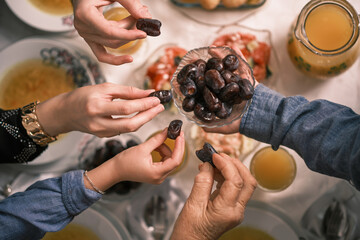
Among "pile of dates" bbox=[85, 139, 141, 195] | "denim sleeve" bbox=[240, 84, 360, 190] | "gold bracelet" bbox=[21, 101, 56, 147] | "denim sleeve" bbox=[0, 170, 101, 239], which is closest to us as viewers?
"denim sleeve" bbox=[240, 84, 360, 190]

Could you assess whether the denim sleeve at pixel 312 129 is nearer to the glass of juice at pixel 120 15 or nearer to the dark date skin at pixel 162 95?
the dark date skin at pixel 162 95

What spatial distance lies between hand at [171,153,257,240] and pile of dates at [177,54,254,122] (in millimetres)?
119

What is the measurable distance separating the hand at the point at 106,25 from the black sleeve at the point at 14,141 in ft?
1.05

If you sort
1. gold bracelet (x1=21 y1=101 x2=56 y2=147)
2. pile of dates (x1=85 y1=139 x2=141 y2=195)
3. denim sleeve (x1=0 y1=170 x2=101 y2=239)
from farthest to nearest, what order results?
pile of dates (x1=85 y1=139 x2=141 y2=195) → gold bracelet (x1=21 y1=101 x2=56 y2=147) → denim sleeve (x1=0 y1=170 x2=101 y2=239)

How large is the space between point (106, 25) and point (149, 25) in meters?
0.10

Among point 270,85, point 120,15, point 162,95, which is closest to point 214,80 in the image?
point 162,95

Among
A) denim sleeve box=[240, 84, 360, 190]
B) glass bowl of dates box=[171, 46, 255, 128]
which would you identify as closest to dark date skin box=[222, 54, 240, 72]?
glass bowl of dates box=[171, 46, 255, 128]

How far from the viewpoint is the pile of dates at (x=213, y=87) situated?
0.80 meters

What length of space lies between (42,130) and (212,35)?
0.62 m

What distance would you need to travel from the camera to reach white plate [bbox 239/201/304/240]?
101 centimetres

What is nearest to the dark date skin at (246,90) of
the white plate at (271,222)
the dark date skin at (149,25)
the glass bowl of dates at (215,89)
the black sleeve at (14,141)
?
the glass bowl of dates at (215,89)

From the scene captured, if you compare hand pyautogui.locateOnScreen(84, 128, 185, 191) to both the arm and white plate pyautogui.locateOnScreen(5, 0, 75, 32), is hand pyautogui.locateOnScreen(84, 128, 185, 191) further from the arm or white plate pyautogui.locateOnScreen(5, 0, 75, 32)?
white plate pyautogui.locateOnScreen(5, 0, 75, 32)

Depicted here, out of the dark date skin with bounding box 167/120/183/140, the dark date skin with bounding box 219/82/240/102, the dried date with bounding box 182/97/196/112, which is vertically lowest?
the dark date skin with bounding box 167/120/183/140

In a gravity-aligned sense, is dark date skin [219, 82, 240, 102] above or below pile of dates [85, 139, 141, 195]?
above
